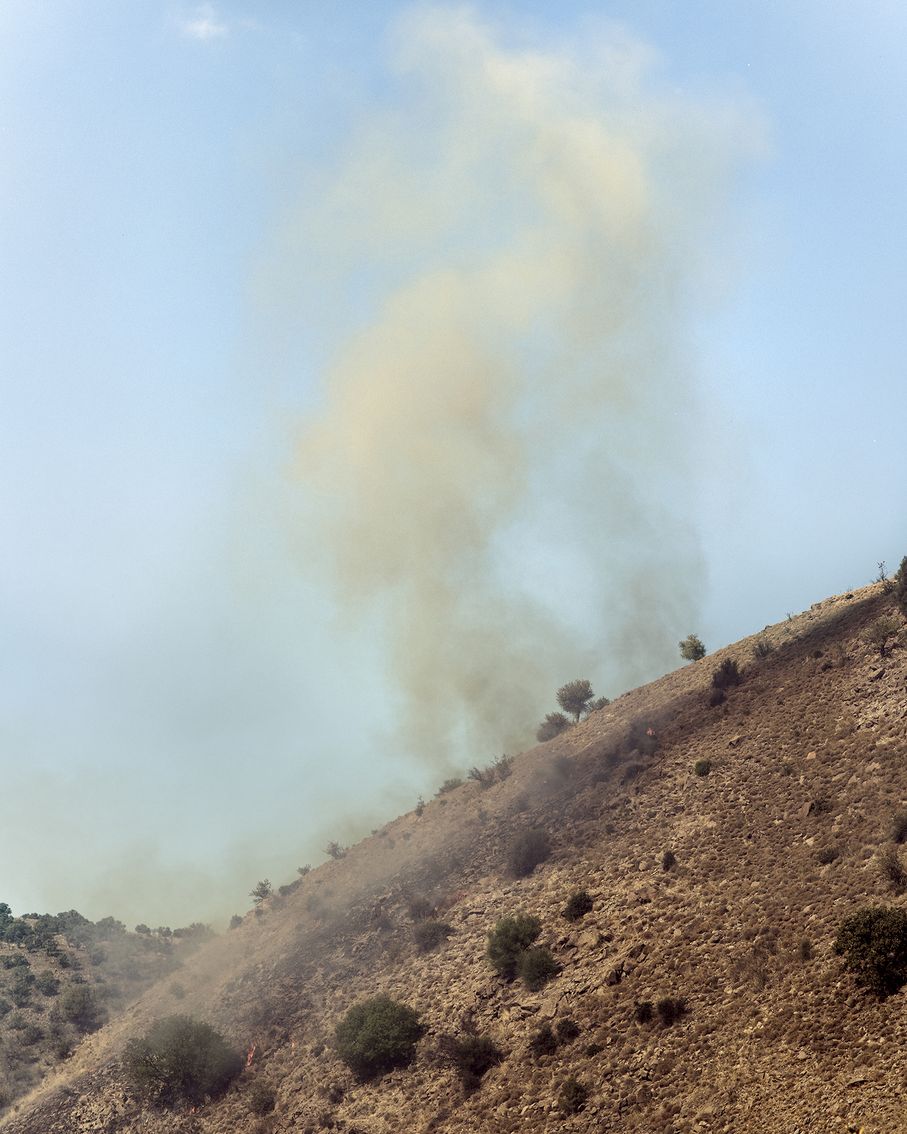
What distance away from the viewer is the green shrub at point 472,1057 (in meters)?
35.9

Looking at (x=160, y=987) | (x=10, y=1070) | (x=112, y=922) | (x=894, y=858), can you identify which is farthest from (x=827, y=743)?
(x=112, y=922)

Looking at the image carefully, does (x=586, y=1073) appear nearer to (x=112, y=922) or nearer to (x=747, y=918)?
(x=747, y=918)

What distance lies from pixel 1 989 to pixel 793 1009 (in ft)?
206

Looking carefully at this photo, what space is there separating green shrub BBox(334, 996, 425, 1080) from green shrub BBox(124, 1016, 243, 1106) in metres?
7.90

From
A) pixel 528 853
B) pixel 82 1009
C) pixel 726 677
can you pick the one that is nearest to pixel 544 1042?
pixel 528 853

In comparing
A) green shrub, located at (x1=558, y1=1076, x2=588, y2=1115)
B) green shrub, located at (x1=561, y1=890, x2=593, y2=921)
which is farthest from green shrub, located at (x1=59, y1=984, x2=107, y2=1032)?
green shrub, located at (x1=558, y1=1076, x2=588, y2=1115)

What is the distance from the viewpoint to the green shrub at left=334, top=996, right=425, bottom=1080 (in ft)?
130

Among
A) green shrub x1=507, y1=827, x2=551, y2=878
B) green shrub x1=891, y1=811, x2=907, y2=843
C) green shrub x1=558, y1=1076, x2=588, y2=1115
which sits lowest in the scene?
green shrub x1=558, y1=1076, x2=588, y2=1115

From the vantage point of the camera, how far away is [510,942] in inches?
1671

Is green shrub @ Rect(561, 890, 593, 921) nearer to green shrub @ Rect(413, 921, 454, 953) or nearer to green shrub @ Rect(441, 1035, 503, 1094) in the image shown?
green shrub @ Rect(441, 1035, 503, 1094)

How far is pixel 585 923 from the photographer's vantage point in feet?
136

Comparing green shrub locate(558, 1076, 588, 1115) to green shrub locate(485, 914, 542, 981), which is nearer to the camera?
green shrub locate(558, 1076, 588, 1115)

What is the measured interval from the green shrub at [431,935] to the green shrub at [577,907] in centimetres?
803

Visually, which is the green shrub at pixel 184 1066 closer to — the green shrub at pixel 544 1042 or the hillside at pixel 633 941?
the hillside at pixel 633 941
